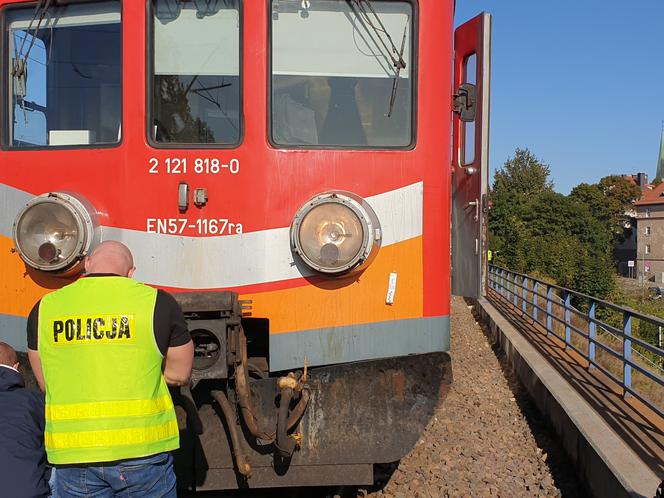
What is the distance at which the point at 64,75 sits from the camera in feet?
14.3

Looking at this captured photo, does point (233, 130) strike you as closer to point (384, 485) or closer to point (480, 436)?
point (384, 485)

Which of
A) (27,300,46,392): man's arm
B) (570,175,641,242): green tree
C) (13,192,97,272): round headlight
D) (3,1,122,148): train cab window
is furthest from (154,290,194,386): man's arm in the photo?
(570,175,641,242): green tree

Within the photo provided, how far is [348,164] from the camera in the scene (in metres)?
4.17

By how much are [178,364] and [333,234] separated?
1200 mm

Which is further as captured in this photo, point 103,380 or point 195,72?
point 195,72

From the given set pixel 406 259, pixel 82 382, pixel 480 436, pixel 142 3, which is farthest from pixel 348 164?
pixel 480 436

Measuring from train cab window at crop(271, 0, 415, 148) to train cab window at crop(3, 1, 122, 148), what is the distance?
3.07 feet

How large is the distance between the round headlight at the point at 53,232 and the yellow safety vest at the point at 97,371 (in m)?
1.07

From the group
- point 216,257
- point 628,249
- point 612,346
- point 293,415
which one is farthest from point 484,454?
point 628,249

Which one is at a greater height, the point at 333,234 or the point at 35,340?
the point at 333,234

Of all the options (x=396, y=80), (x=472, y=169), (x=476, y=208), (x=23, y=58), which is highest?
(x=23, y=58)

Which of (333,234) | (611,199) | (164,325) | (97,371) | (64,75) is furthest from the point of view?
(611,199)

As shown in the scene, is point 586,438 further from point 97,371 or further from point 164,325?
point 97,371

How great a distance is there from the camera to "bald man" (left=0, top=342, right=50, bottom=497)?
3018 millimetres
